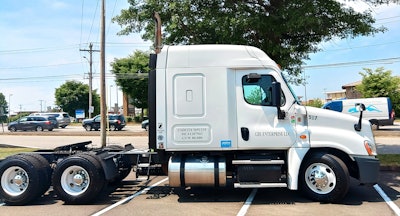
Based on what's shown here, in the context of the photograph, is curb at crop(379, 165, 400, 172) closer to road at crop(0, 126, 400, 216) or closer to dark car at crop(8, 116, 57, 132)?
road at crop(0, 126, 400, 216)

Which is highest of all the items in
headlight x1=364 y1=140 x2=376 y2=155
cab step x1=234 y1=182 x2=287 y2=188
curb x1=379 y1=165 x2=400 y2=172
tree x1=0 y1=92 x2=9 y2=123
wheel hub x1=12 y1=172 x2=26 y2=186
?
tree x1=0 y1=92 x2=9 y2=123

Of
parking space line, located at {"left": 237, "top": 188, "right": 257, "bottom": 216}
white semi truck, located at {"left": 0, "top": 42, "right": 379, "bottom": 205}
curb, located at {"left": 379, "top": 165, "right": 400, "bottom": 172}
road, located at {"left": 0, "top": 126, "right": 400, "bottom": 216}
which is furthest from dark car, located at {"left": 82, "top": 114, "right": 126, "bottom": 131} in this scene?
parking space line, located at {"left": 237, "top": 188, "right": 257, "bottom": 216}

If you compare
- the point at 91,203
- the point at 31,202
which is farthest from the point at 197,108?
the point at 31,202

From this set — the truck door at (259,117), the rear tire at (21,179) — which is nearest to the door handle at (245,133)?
the truck door at (259,117)

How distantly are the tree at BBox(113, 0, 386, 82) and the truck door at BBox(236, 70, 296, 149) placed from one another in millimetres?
3458

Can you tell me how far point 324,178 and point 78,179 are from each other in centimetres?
474

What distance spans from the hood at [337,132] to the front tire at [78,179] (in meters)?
4.21

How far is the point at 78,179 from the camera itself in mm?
7297

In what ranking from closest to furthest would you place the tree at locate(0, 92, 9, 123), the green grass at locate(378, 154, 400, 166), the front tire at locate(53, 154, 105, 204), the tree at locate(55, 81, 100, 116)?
the front tire at locate(53, 154, 105, 204)
the green grass at locate(378, 154, 400, 166)
the tree at locate(0, 92, 9, 123)
the tree at locate(55, 81, 100, 116)

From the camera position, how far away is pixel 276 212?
650 centimetres

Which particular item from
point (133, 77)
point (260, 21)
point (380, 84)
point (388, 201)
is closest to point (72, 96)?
point (133, 77)

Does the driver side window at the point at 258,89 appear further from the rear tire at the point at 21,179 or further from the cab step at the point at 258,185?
the rear tire at the point at 21,179

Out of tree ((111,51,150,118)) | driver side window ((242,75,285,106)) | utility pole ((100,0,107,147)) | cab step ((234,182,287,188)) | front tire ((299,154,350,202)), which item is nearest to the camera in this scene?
front tire ((299,154,350,202))

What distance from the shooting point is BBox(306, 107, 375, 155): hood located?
7.08 metres
